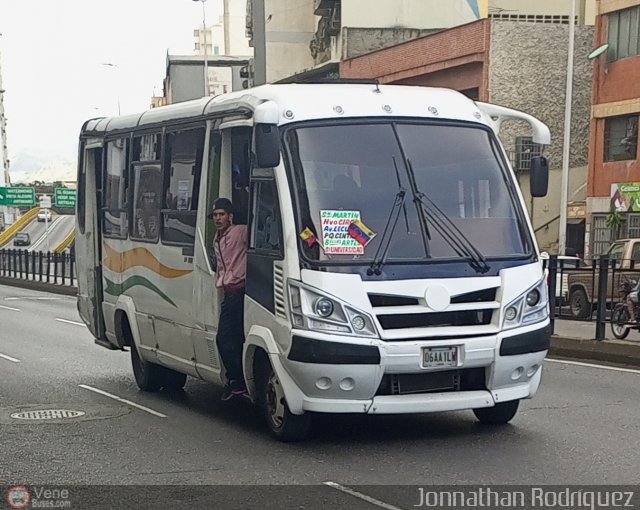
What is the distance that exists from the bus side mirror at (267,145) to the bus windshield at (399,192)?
0.24 metres

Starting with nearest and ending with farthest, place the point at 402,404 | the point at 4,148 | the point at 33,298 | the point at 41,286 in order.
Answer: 1. the point at 402,404
2. the point at 33,298
3. the point at 41,286
4. the point at 4,148

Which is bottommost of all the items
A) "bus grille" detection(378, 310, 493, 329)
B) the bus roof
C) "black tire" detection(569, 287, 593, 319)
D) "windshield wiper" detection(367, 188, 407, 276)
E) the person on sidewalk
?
"black tire" detection(569, 287, 593, 319)

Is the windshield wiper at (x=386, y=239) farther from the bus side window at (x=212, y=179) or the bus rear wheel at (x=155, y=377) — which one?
the bus rear wheel at (x=155, y=377)

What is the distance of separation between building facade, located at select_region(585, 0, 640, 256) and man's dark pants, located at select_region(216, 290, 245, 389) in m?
27.8

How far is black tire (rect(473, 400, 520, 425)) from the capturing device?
357 inches

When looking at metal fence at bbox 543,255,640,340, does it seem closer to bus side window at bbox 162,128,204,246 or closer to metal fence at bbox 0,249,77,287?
bus side window at bbox 162,128,204,246

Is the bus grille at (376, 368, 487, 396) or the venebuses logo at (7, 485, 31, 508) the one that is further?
the bus grille at (376, 368, 487, 396)

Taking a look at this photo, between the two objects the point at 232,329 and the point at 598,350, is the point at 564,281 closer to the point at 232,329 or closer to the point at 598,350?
the point at 598,350

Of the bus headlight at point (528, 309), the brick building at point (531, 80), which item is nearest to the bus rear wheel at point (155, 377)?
the bus headlight at point (528, 309)

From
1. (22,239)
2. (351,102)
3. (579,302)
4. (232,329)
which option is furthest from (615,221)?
(22,239)

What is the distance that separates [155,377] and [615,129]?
91.4 ft

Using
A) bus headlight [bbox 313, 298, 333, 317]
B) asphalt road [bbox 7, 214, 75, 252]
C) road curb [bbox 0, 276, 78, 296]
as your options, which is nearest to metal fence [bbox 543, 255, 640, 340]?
bus headlight [bbox 313, 298, 333, 317]

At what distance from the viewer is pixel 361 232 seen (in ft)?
27.2

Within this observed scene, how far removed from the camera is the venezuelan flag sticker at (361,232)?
827cm
